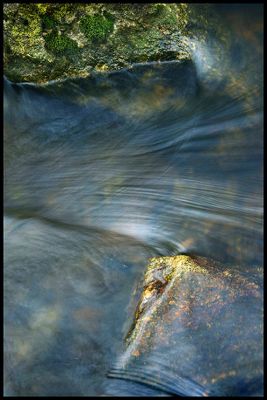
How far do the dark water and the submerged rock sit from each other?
0.22m

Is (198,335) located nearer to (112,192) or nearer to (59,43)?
(112,192)

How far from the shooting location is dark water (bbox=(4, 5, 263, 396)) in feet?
12.1

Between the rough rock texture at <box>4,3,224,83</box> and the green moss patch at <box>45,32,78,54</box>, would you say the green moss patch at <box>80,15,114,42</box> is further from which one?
the green moss patch at <box>45,32,78,54</box>

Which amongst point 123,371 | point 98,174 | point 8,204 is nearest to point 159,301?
point 123,371

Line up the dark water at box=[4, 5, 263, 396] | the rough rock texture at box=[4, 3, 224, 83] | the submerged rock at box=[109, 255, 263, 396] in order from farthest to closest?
the rough rock texture at box=[4, 3, 224, 83] < the dark water at box=[4, 5, 263, 396] < the submerged rock at box=[109, 255, 263, 396]

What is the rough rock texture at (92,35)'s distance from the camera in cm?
443

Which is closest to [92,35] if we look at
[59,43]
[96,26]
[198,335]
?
[96,26]

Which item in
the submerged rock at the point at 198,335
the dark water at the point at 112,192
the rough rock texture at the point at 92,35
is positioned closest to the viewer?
the submerged rock at the point at 198,335

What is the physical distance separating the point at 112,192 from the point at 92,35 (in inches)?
61.9

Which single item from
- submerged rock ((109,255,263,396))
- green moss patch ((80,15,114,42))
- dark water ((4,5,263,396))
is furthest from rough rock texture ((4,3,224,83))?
submerged rock ((109,255,263,396))

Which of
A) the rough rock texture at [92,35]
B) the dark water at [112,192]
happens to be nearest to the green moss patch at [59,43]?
the rough rock texture at [92,35]

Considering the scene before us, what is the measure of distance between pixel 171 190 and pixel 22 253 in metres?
1.48

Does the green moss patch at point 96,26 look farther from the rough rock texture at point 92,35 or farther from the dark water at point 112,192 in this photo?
the dark water at point 112,192

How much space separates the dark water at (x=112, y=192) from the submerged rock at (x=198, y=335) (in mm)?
220
